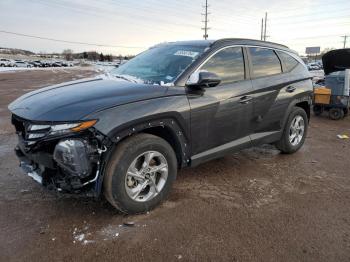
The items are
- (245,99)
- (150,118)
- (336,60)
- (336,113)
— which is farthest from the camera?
(336,60)

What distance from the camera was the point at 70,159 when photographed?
2859 mm

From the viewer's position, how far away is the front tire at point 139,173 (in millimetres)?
3043

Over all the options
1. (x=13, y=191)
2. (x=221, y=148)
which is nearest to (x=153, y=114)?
(x=221, y=148)

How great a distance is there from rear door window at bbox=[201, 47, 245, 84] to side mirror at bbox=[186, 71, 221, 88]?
0.31 meters

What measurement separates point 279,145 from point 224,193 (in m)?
1.79

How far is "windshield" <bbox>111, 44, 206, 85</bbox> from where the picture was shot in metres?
3.74

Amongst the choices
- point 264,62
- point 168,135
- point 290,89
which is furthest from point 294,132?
point 168,135

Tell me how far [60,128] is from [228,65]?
2.23 m

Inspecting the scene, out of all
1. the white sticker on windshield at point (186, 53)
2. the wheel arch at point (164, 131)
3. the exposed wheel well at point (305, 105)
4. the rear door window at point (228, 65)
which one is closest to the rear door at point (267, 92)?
the rear door window at point (228, 65)

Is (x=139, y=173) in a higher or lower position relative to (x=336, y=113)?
higher

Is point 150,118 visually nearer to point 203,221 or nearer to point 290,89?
point 203,221

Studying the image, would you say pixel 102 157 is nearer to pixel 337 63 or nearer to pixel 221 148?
pixel 221 148

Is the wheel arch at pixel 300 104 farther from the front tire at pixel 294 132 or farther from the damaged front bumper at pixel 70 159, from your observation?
the damaged front bumper at pixel 70 159

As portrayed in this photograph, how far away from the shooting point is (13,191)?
12.8 ft
